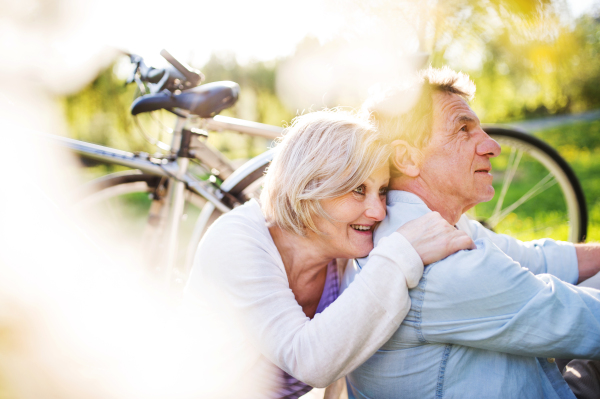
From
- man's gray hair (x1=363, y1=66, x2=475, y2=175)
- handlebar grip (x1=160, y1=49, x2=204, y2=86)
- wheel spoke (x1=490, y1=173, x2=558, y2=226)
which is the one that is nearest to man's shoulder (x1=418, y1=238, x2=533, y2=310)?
man's gray hair (x1=363, y1=66, x2=475, y2=175)

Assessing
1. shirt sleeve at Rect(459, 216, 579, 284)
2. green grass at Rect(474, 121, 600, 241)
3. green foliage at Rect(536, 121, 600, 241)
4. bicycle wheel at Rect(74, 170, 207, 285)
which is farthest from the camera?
green foliage at Rect(536, 121, 600, 241)

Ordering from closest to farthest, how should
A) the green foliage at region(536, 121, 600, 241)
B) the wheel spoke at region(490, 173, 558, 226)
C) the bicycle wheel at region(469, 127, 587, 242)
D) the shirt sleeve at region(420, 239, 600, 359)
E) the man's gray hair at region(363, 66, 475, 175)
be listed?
the shirt sleeve at region(420, 239, 600, 359) → the man's gray hair at region(363, 66, 475, 175) → the bicycle wheel at region(469, 127, 587, 242) → the wheel spoke at region(490, 173, 558, 226) → the green foliage at region(536, 121, 600, 241)

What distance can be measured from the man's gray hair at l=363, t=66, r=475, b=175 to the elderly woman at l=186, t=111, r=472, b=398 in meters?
0.08

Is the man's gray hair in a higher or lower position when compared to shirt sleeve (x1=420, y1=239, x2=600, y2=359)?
→ higher

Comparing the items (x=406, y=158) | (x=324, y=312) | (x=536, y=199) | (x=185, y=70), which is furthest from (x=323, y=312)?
(x=536, y=199)

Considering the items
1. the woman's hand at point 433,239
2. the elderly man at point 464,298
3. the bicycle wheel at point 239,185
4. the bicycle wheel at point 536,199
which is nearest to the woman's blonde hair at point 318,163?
the elderly man at point 464,298

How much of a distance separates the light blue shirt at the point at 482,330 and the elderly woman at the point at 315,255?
72 millimetres

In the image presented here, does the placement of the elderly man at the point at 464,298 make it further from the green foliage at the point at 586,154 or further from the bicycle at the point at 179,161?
the green foliage at the point at 586,154

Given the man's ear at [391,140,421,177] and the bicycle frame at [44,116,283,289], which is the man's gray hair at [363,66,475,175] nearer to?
the man's ear at [391,140,421,177]

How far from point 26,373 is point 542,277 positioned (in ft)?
4.69

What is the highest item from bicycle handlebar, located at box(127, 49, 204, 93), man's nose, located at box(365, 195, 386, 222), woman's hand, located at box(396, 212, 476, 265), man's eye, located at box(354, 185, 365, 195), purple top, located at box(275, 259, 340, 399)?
bicycle handlebar, located at box(127, 49, 204, 93)

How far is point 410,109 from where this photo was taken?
1466 millimetres

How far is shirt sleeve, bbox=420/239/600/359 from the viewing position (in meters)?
1.07

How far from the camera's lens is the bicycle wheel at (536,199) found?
104 inches
